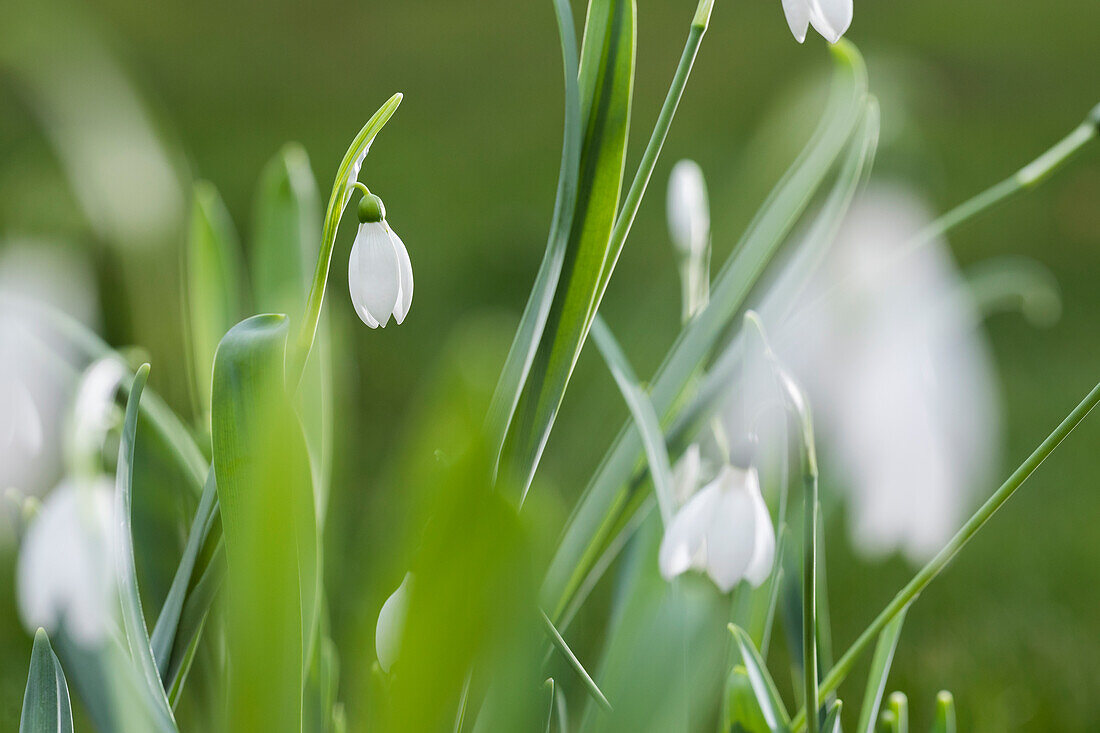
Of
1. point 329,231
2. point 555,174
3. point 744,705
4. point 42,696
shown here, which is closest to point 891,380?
point 744,705

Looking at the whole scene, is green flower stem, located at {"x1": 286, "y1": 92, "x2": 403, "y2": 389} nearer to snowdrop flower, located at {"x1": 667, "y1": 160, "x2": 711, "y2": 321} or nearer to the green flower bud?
the green flower bud

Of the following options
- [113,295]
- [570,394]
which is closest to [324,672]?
[113,295]

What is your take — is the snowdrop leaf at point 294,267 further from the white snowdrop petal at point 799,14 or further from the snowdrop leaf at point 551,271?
the white snowdrop petal at point 799,14

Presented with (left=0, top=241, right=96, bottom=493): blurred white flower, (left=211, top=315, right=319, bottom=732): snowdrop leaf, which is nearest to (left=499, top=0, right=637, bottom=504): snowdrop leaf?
(left=211, top=315, right=319, bottom=732): snowdrop leaf

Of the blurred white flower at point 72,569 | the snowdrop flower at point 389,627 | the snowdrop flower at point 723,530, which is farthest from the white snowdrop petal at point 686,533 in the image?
the blurred white flower at point 72,569

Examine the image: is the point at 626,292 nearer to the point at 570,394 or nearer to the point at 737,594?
the point at 570,394
